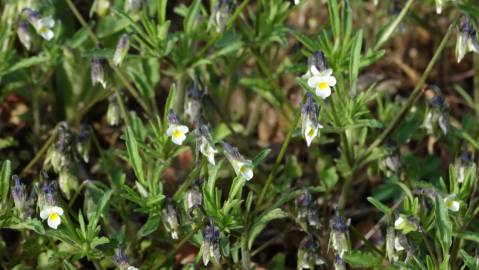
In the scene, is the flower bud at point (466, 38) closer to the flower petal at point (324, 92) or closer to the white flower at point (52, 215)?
the flower petal at point (324, 92)

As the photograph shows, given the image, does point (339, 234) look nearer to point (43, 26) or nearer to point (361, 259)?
point (361, 259)

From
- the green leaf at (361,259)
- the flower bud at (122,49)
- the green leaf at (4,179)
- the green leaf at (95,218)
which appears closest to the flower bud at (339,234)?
the green leaf at (361,259)

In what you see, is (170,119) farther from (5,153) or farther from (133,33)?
(5,153)

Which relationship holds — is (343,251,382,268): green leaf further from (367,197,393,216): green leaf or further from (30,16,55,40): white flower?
(30,16,55,40): white flower

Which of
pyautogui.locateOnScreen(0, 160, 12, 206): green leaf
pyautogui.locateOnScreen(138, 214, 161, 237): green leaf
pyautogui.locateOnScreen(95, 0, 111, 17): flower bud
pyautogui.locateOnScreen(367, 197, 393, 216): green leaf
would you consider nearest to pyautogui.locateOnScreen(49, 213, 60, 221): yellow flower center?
pyautogui.locateOnScreen(0, 160, 12, 206): green leaf

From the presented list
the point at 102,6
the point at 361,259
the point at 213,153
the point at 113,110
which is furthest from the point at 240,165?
the point at 102,6

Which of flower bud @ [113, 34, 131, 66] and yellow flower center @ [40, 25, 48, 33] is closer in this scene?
flower bud @ [113, 34, 131, 66]

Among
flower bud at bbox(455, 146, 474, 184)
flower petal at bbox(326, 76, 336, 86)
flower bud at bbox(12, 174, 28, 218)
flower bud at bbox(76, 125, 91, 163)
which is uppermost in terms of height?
flower petal at bbox(326, 76, 336, 86)

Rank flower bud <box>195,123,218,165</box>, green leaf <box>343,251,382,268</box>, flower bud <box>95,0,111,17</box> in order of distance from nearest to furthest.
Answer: flower bud <box>195,123,218,165</box>, green leaf <box>343,251,382,268</box>, flower bud <box>95,0,111,17</box>
